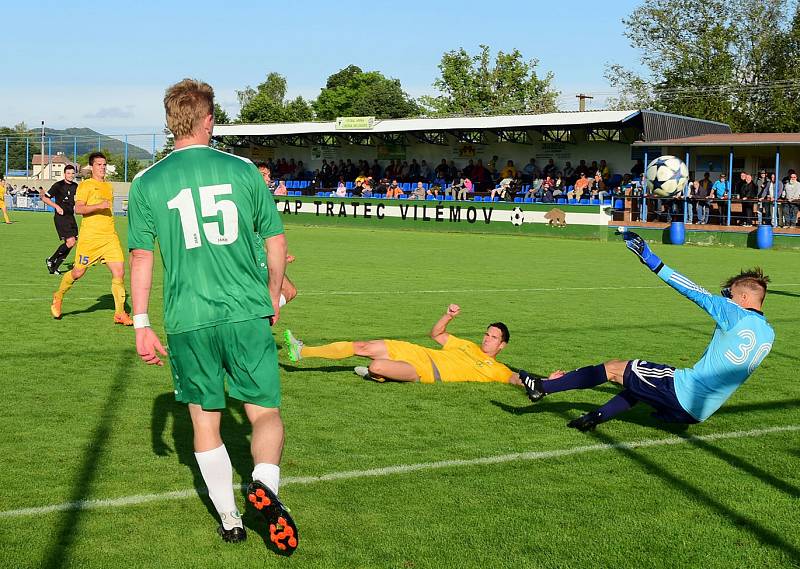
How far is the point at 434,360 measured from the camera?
799cm

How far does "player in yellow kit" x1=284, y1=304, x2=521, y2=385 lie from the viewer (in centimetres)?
790

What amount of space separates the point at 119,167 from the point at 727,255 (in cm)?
7796

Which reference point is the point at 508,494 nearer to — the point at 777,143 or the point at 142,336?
the point at 142,336

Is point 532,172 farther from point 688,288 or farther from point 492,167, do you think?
point 688,288

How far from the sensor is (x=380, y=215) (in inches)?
1626

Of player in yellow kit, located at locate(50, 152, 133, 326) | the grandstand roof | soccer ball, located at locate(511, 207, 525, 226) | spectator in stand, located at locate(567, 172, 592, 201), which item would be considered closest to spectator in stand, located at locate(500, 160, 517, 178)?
the grandstand roof

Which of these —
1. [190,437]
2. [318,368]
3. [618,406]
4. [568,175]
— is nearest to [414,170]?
[568,175]

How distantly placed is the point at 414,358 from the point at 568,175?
3122 cm

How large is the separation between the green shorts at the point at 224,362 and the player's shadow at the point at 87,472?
→ 2.71ft

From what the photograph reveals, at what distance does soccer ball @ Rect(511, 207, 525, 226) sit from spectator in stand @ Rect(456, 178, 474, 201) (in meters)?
3.01

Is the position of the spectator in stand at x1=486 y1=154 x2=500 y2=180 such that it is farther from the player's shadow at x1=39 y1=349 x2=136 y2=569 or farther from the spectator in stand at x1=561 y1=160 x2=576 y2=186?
the player's shadow at x1=39 y1=349 x2=136 y2=569

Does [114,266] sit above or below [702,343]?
above

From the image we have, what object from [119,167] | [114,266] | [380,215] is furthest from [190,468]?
[119,167]

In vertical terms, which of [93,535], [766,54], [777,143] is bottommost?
[93,535]
